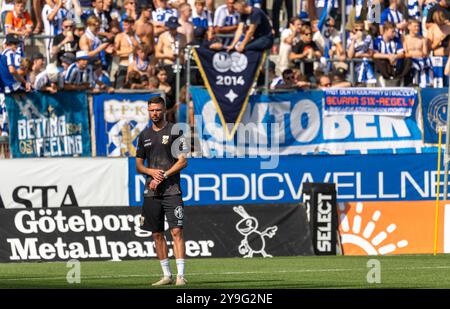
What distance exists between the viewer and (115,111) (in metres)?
24.1

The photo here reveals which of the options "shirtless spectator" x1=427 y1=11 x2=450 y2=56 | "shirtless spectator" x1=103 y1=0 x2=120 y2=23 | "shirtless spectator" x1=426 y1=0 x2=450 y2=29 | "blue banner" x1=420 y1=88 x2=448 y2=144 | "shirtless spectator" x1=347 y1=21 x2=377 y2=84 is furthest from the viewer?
"shirtless spectator" x1=426 y1=0 x2=450 y2=29

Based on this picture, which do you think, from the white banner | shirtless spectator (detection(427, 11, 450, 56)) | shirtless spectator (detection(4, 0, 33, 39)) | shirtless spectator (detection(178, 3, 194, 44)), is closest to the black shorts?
the white banner

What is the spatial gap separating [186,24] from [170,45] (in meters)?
0.64

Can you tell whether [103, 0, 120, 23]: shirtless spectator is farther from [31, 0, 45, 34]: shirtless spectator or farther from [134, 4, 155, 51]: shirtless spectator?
[31, 0, 45, 34]: shirtless spectator

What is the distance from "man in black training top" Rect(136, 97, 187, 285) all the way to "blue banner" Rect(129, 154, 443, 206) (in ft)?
27.8

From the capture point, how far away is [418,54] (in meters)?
26.6

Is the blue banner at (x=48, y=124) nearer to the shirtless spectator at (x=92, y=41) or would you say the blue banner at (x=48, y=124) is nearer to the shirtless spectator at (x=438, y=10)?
the shirtless spectator at (x=92, y=41)

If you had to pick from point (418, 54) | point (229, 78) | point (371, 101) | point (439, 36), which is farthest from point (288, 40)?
point (439, 36)

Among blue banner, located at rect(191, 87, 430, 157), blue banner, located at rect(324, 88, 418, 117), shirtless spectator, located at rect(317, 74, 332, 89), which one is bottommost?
blue banner, located at rect(191, 87, 430, 157)

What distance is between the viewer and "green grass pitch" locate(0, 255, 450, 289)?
14.7 meters
